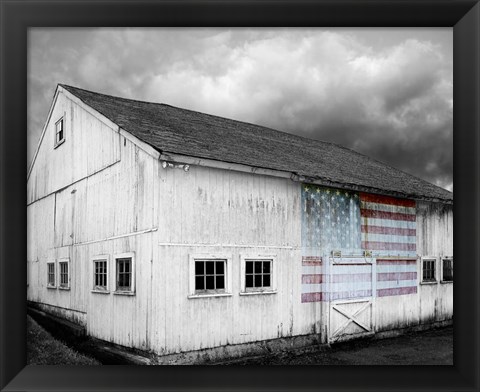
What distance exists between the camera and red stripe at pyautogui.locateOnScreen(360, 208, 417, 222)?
41.2 ft

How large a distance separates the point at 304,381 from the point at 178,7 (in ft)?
18.0

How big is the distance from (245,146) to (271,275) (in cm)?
304

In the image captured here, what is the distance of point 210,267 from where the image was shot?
970cm

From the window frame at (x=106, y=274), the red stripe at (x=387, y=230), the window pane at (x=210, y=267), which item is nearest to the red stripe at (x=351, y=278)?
the red stripe at (x=387, y=230)

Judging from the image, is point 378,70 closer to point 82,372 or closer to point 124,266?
point 124,266

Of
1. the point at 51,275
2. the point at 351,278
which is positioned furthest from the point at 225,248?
the point at 51,275

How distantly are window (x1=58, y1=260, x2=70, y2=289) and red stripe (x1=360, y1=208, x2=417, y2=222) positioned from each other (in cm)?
694

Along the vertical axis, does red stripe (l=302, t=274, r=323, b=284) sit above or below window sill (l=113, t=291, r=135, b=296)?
above

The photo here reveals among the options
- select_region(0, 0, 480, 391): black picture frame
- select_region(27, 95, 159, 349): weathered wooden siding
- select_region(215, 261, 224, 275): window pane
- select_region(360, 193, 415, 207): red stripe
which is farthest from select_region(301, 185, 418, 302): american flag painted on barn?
select_region(0, 0, 480, 391): black picture frame

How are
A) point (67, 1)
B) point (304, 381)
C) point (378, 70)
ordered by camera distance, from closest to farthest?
point (67, 1)
point (304, 381)
point (378, 70)

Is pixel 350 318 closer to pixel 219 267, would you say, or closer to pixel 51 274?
pixel 219 267

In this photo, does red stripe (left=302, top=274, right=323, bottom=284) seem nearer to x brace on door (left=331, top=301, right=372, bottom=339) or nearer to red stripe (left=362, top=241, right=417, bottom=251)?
x brace on door (left=331, top=301, right=372, bottom=339)
